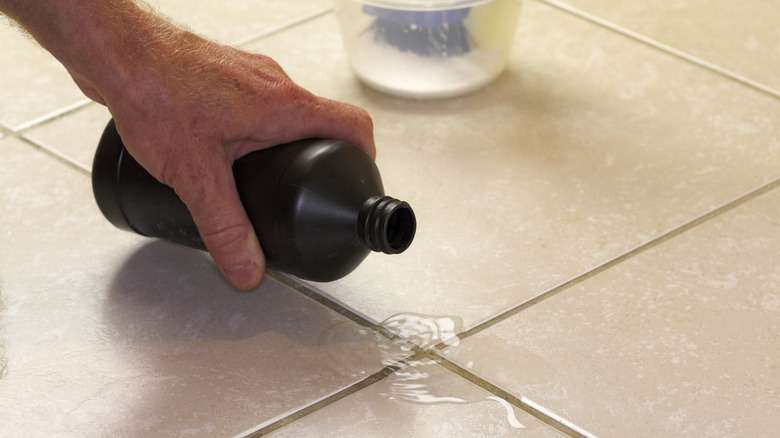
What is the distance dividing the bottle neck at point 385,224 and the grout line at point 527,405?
0.46ft

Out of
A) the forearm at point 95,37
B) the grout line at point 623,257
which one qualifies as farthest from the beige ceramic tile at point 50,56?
the grout line at point 623,257

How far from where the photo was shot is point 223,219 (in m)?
1.07

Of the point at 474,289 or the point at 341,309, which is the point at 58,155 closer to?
the point at 341,309

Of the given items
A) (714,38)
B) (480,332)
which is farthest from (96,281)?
(714,38)

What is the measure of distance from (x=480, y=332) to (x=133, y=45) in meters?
0.51

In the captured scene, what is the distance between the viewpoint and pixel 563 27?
1.84 m

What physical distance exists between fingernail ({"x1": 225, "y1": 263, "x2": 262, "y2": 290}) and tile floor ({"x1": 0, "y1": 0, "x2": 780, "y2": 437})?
37 mm

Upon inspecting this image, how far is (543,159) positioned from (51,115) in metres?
0.81

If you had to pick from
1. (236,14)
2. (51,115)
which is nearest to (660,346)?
(51,115)

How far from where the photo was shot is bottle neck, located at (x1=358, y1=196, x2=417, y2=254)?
103cm

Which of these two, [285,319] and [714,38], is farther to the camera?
[714,38]

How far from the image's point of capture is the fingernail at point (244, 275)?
1.11 meters

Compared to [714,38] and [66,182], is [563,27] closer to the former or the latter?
[714,38]

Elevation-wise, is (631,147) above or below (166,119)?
below
